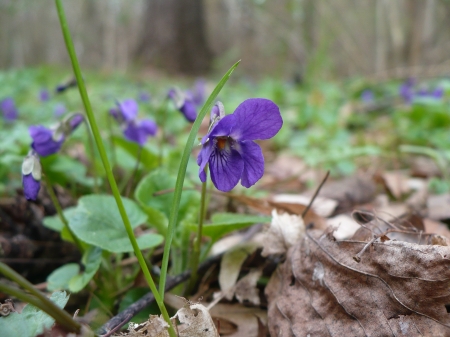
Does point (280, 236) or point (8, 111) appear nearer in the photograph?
point (280, 236)

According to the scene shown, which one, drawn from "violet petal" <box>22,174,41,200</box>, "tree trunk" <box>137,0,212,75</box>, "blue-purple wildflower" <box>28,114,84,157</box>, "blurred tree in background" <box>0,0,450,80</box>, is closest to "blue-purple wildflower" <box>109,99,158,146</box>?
"blue-purple wildflower" <box>28,114,84,157</box>

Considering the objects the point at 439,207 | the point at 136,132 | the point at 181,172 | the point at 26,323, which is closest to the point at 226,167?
the point at 181,172

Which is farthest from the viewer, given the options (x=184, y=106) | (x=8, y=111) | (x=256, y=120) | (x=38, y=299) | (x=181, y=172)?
(x=8, y=111)

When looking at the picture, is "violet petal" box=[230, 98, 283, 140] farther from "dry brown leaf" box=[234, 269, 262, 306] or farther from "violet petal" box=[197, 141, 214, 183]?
"dry brown leaf" box=[234, 269, 262, 306]

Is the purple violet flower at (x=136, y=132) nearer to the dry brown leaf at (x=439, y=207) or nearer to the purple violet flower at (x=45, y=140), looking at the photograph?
the purple violet flower at (x=45, y=140)

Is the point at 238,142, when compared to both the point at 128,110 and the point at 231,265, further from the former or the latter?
the point at 128,110
